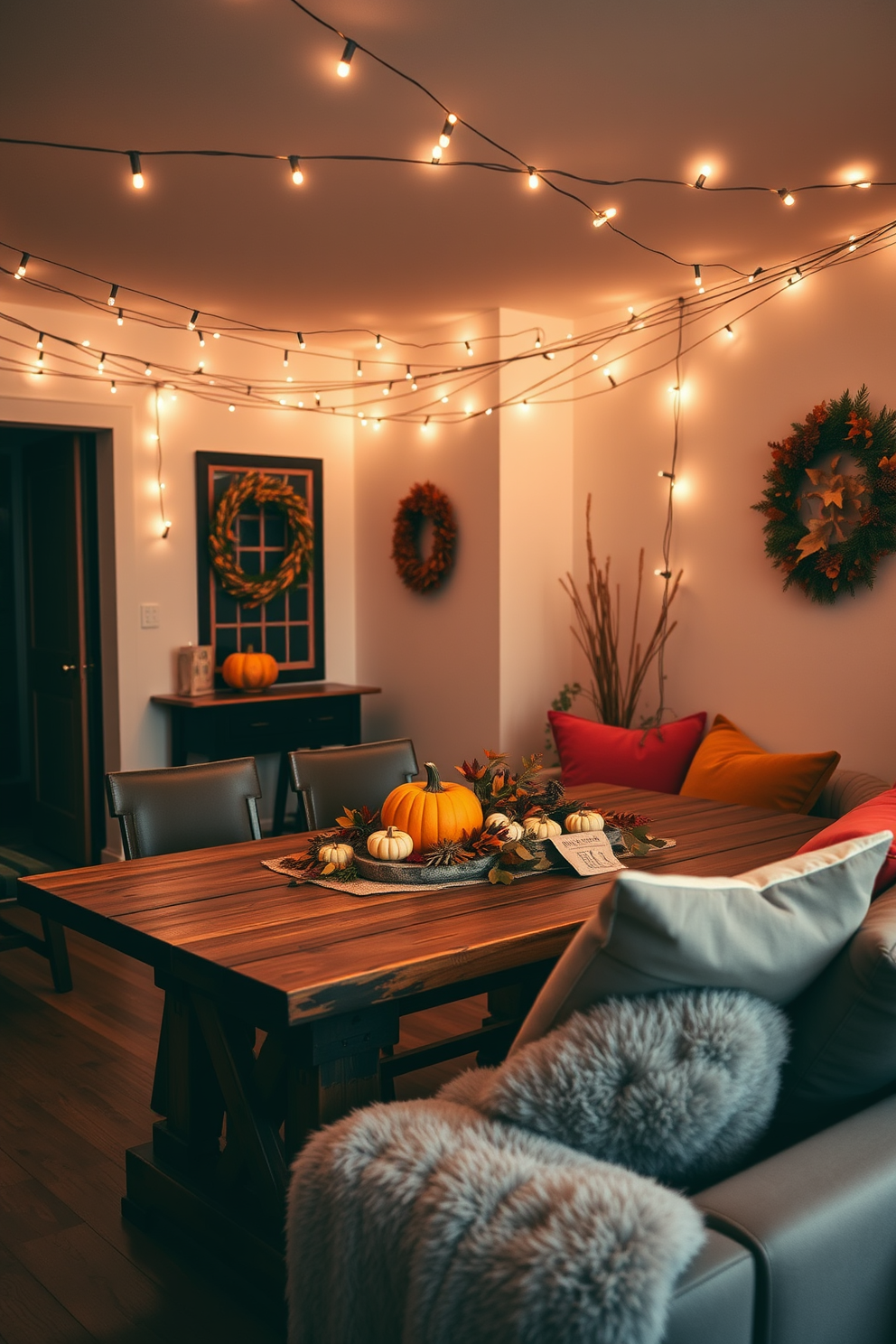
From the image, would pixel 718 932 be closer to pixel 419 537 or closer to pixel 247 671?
pixel 247 671

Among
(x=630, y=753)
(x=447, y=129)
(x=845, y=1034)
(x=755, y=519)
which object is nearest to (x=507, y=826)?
(x=845, y=1034)

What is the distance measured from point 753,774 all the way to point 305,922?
2505 mm

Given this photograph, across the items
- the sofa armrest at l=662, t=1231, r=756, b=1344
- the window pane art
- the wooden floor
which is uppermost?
the window pane art

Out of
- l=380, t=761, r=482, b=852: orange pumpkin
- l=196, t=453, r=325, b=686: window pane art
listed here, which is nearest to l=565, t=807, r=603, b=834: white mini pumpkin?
l=380, t=761, r=482, b=852: orange pumpkin

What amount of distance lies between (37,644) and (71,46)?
3.92 m

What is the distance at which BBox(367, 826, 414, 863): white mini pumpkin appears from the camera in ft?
7.84

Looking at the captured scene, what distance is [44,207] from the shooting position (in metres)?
3.67

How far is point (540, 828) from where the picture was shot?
2537 millimetres

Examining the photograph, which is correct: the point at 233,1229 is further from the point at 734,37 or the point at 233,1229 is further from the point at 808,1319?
the point at 734,37

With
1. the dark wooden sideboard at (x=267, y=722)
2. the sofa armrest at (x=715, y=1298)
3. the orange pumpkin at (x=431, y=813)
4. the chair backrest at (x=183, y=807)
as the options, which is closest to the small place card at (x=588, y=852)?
the orange pumpkin at (x=431, y=813)

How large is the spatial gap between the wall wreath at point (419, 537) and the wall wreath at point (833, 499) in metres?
1.58

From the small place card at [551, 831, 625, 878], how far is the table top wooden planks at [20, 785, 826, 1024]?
0.04 m

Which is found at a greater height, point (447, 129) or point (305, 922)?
point (447, 129)

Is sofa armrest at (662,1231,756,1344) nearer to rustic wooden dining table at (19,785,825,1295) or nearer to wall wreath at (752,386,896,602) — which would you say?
rustic wooden dining table at (19,785,825,1295)
